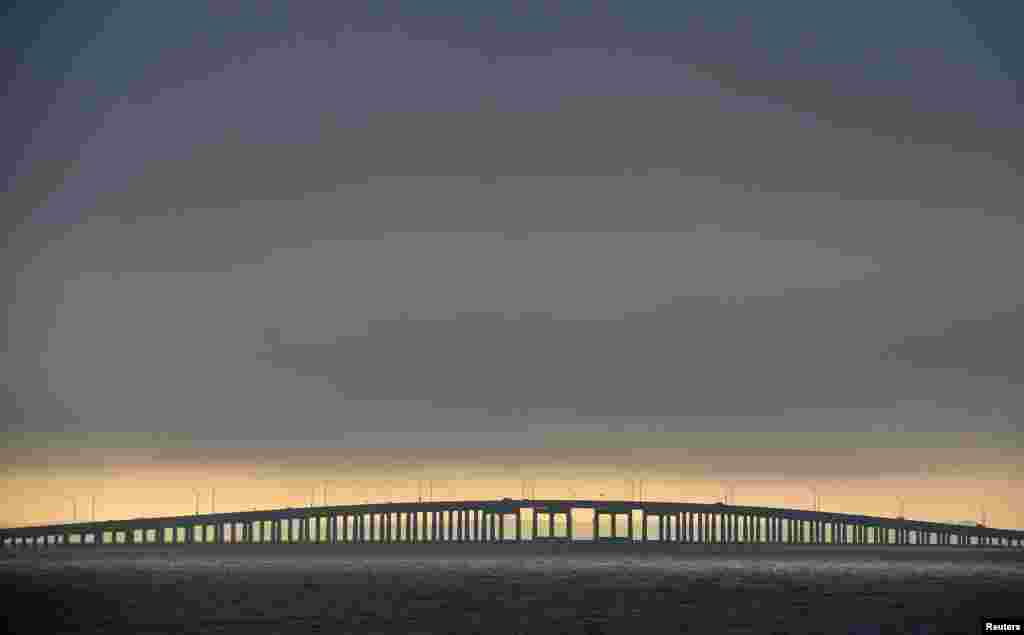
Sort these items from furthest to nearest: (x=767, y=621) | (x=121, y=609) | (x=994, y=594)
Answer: (x=994, y=594) < (x=121, y=609) < (x=767, y=621)

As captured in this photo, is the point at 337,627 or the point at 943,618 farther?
the point at 943,618

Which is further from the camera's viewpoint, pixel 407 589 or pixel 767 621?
pixel 407 589

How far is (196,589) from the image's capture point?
178500 mm

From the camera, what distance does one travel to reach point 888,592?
580ft

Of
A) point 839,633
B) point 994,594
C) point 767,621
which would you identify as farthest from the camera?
point 994,594

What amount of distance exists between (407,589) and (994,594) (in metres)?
58.1

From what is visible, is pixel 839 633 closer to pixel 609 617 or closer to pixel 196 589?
pixel 609 617

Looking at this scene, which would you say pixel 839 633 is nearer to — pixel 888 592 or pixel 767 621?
pixel 767 621

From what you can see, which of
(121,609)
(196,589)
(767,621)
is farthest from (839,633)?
(196,589)

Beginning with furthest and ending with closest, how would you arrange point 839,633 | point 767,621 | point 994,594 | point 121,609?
1. point 994,594
2. point 121,609
3. point 767,621
4. point 839,633

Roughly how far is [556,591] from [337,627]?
62.0 m

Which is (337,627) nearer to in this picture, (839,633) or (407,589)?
(839,633)

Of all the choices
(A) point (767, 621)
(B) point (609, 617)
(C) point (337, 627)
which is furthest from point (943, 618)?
(C) point (337, 627)

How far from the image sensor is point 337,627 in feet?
384
